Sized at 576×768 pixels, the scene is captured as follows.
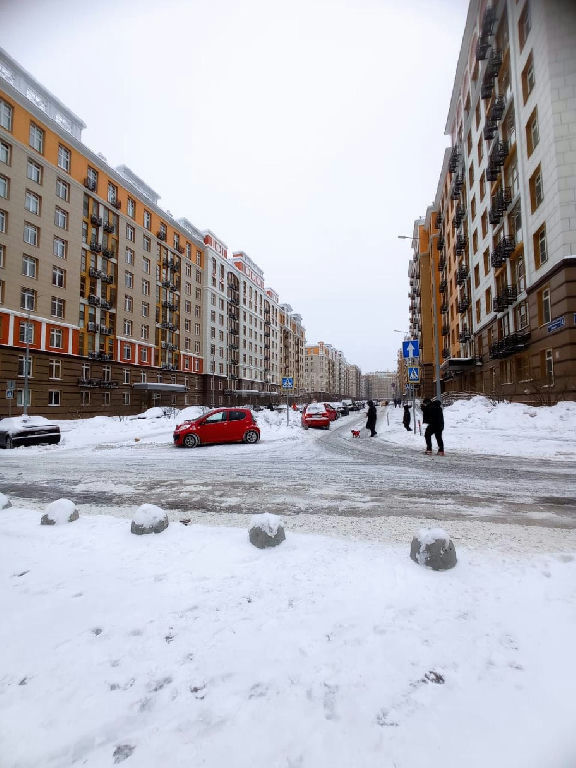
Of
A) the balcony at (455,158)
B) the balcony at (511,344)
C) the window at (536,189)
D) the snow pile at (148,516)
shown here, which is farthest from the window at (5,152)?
the balcony at (455,158)

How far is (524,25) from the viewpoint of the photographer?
2006 centimetres

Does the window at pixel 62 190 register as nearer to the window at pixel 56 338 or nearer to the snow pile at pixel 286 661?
the window at pixel 56 338

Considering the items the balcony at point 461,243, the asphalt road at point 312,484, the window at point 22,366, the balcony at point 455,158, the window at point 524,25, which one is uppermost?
the balcony at point 455,158

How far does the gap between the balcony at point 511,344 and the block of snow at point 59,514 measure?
2210 centimetres

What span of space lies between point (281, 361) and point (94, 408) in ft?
186

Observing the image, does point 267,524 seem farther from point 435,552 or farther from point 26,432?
point 26,432

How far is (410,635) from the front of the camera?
2.42 meters

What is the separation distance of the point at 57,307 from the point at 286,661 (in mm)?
33850

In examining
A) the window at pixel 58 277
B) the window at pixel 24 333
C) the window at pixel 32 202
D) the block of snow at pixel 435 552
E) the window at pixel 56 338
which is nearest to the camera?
the block of snow at pixel 435 552

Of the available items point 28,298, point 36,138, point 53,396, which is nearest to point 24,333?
point 28,298

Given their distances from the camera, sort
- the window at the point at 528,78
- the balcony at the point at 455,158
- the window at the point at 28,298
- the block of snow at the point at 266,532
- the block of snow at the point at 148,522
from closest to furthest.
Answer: the block of snow at the point at 266,532
the block of snow at the point at 148,522
the window at the point at 528,78
the window at the point at 28,298
the balcony at the point at 455,158

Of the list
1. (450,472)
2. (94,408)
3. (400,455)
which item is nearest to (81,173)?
(94,408)

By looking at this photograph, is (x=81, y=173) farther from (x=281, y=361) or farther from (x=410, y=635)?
(x=281, y=361)

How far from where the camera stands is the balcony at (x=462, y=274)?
33.9 metres
